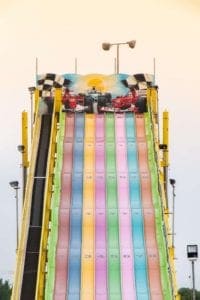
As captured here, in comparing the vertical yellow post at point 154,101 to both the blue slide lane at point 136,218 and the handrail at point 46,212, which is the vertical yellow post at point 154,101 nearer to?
the blue slide lane at point 136,218

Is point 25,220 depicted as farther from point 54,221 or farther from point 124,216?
point 124,216

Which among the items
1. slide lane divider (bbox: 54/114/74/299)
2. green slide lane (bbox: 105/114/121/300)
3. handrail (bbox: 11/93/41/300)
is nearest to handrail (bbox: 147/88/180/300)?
green slide lane (bbox: 105/114/121/300)

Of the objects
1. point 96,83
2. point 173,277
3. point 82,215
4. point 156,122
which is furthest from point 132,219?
point 96,83

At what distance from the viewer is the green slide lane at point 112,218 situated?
34.0 meters

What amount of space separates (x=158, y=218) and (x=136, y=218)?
71 centimetres

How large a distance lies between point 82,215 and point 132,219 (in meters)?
1.61

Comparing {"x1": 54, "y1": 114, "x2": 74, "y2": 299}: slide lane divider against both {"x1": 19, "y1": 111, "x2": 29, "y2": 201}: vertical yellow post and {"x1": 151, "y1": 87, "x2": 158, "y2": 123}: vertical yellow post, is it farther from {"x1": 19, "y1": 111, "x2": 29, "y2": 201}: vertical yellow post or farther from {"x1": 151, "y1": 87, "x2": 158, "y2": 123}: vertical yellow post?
{"x1": 151, "y1": 87, "x2": 158, "y2": 123}: vertical yellow post

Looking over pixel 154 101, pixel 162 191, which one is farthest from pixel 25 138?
pixel 162 191

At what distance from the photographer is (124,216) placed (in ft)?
122

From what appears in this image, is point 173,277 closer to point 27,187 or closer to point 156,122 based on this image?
point 27,187

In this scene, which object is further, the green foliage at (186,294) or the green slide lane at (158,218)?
the green foliage at (186,294)

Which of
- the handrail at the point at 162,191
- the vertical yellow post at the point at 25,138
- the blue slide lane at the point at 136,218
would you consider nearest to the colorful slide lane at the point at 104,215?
the blue slide lane at the point at 136,218

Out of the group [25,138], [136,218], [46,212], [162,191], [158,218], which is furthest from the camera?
[25,138]

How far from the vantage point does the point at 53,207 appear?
122 feet
